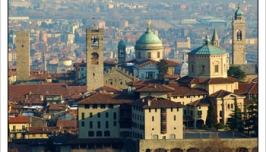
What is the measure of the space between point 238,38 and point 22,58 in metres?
Answer: 12.4

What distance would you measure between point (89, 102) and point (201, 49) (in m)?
8.84

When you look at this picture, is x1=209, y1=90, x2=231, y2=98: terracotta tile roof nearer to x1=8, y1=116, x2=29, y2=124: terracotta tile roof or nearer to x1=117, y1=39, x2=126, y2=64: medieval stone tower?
x1=8, y1=116, x2=29, y2=124: terracotta tile roof

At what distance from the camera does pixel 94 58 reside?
268 ft

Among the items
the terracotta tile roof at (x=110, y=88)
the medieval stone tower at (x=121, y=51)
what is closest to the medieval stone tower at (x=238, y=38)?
the medieval stone tower at (x=121, y=51)

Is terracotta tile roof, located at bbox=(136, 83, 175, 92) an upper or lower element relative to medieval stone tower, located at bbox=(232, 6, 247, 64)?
lower

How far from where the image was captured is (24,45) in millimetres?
92875

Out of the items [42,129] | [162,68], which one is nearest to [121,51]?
[162,68]

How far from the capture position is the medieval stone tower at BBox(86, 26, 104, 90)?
80.6m

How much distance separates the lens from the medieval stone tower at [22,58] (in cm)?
8906

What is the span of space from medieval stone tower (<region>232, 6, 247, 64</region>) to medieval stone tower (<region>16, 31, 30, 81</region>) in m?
11.6

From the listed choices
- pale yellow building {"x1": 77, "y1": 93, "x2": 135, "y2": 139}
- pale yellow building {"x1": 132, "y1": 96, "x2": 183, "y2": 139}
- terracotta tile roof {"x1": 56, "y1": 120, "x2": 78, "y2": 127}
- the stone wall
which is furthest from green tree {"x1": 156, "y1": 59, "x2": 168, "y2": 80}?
the stone wall

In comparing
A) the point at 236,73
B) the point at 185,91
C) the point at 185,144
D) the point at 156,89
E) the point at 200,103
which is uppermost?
the point at 236,73

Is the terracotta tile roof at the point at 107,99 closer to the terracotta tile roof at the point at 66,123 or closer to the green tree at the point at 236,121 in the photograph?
the green tree at the point at 236,121

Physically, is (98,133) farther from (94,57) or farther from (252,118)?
(94,57)
